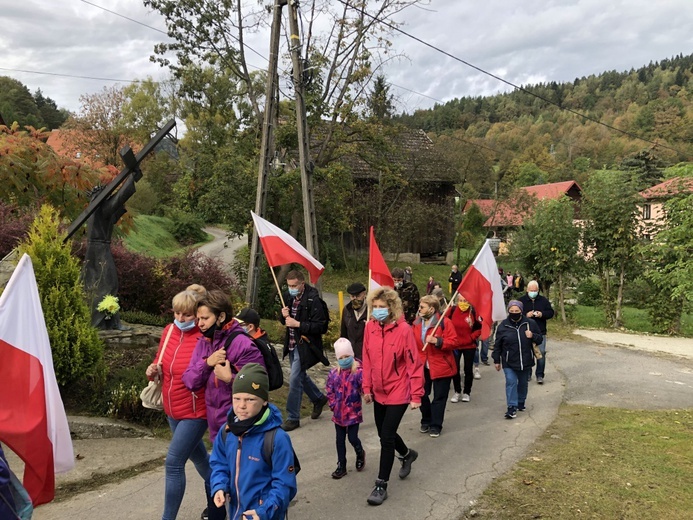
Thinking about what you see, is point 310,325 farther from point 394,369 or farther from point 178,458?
point 178,458

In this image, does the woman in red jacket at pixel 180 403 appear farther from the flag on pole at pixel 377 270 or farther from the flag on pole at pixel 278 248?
the flag on pole at pixel 377 270

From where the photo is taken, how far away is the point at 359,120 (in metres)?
18.5

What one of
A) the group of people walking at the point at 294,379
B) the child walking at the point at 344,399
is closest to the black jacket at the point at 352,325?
the group of people walking at the point at 294,379

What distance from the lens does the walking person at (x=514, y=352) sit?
743 centimetres

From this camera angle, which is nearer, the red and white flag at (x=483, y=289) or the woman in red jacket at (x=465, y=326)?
the red and white flag at (x=483, y=289)

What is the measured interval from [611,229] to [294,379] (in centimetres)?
1489

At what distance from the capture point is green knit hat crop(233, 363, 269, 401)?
2.98 metres

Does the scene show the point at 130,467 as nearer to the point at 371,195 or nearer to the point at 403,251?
the point at 371,195

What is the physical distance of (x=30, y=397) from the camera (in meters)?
3.02

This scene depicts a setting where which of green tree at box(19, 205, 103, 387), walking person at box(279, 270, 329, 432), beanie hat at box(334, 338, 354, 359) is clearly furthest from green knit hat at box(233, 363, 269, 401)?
green tree at box(19, 205, 103, 387)

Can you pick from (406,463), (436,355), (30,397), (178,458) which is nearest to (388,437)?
(406,463)

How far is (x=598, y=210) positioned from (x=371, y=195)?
12766 millimetres

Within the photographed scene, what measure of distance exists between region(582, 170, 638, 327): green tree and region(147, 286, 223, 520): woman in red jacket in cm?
1709

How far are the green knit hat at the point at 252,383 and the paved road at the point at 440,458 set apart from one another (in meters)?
1.99
